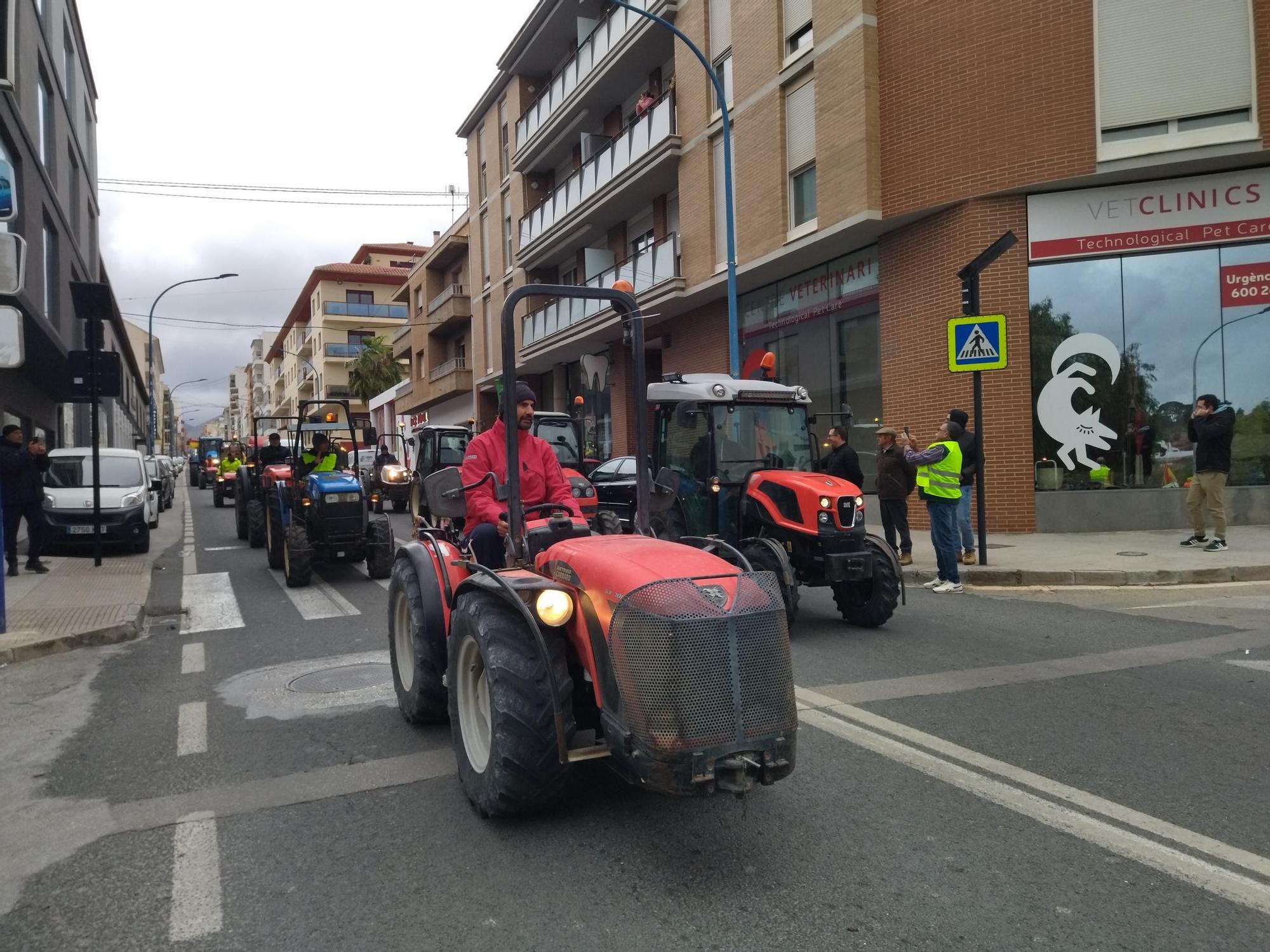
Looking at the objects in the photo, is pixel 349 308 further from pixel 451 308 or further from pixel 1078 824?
pixel 1078 824

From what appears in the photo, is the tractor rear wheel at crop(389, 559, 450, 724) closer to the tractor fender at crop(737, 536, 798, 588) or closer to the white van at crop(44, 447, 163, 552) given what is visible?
the tractor fender at crop(737, 536, 798, 588)

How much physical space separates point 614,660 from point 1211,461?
10672 millimetres

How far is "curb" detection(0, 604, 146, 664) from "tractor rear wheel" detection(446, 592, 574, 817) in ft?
17.7

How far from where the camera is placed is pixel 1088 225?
14047mm

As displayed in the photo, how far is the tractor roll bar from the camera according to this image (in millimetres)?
4273

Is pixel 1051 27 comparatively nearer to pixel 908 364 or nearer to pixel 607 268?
pixel 908 364

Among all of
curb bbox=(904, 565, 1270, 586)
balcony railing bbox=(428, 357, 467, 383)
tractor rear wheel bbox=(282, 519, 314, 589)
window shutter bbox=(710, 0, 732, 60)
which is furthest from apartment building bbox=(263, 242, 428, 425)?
curb bbox=(904, 565, 1270, 586)

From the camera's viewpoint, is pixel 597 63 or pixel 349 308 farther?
pixel 349 308

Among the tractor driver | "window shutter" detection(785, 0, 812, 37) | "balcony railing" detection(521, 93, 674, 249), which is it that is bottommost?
the tractor driver

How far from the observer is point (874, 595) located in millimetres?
7785

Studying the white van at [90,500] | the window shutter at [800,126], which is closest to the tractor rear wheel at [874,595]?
the window shutter at [800,126]

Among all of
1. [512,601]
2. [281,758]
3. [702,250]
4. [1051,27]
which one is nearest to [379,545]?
[281,758]

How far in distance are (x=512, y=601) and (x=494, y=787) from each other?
0.73 meters

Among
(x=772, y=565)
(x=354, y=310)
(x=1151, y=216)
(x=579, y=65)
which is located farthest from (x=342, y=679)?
(x=354, y=310)
